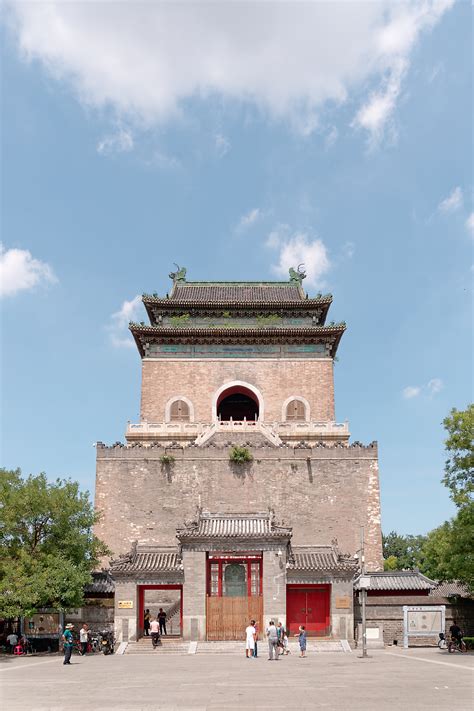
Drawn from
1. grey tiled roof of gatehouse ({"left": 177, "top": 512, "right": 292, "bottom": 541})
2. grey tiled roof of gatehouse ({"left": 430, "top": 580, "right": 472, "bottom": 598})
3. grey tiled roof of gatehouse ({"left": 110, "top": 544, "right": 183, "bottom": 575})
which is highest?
grey tiled roof of gatehouse ({"left": 177, "top": 512, "right": 292, "bottom": 541})

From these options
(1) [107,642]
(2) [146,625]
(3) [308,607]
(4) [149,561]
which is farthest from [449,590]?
(1) [107,642]

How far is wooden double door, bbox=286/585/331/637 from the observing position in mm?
22672

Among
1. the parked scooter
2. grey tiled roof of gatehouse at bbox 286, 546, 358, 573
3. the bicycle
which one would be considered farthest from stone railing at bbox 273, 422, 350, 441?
the parked scooter

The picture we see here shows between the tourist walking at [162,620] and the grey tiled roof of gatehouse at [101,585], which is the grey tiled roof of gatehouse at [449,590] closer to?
the tourist walking at [162,620]

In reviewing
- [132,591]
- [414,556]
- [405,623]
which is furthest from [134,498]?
[414,556]

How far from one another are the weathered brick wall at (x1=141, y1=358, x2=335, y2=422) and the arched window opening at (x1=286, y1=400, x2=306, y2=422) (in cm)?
43

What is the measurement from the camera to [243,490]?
31828 millimetres

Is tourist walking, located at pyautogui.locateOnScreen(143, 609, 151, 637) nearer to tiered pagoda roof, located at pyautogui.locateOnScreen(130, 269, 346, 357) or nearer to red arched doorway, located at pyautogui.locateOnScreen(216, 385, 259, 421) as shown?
tiered pagoda roof, located at pyautogui.locateOnScreen(130, 269, 346, 357)

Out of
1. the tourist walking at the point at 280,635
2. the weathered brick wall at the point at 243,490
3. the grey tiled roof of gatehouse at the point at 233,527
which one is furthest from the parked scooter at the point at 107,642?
the weathered brick wall at the point at 243,490

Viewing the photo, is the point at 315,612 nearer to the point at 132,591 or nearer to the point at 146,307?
the point at 132,591

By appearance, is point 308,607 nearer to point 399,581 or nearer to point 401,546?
point 399,581

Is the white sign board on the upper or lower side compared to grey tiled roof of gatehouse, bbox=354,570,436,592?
lower

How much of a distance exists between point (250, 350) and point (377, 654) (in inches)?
811

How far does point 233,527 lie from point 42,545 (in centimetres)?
623
